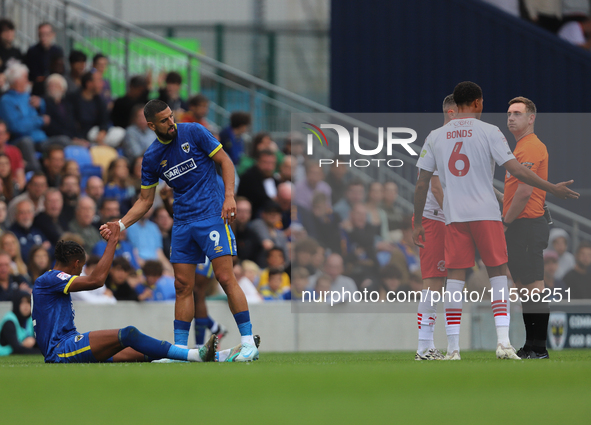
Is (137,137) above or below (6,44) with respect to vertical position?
below

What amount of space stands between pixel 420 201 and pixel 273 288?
3.98 metres

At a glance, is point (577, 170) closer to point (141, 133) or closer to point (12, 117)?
point (141, 133)

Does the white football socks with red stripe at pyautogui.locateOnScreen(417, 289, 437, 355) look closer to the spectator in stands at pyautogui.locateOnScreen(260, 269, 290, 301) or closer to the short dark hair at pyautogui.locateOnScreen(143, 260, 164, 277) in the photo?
the spectator in stands at pyautogui.locateOnScreen(260, 269, 290, 301)

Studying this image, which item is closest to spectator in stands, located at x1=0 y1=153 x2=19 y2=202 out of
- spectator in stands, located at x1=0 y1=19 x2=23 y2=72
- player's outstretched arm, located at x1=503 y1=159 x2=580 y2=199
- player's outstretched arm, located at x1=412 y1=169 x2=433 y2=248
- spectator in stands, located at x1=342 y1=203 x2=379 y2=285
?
spectator in stands, located at x1=0 y1=19 x2=23 y2=72

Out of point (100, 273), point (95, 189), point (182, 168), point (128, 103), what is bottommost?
point (100, 273)

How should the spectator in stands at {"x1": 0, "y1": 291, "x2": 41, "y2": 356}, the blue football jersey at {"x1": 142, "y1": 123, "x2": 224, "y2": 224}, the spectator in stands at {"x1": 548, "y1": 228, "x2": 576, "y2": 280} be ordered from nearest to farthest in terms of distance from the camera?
the blue football jersey at {"x1": 142, "y1": 123, "x2": 224, "y2": 224} → the spectator in stands at {"x1": 548, "y1": 228, "x2": 576, "y2": 280} → the spectator in stands at {"x1": 0, "y1": 291, "x2": 41, "y2": 356}

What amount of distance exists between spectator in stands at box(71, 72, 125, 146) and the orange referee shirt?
22.5 ft

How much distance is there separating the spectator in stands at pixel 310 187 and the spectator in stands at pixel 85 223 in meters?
2.69

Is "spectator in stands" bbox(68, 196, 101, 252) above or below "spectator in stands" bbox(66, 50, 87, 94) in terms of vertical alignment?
below

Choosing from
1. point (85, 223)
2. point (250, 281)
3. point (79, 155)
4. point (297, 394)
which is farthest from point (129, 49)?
point (297, 394)

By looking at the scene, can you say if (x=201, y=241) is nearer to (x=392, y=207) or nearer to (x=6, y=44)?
(x=392, y=207)

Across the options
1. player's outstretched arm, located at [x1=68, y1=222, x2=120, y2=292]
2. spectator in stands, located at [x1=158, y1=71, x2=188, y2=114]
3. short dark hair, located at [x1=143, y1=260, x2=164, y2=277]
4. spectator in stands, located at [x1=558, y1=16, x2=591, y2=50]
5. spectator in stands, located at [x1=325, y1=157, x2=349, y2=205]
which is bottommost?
short dark hair, located at [x1=143, y1=260, x2=164, y2=277]

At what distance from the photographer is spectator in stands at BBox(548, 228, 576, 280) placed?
8.84 metres

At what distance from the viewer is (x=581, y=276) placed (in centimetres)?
925
